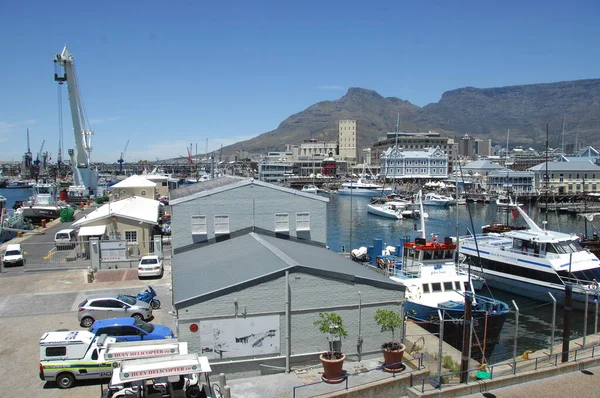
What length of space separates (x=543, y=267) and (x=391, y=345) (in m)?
19.7

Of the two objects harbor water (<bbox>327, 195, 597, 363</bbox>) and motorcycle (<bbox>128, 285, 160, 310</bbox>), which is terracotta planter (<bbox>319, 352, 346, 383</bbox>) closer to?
harbor water (<bbox>327, 195, 597, 363</bbox>)

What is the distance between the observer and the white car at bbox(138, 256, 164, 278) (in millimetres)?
28583

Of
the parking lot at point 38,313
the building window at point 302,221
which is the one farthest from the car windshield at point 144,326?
the building window at point 302,221

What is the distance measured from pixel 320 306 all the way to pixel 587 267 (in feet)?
71.8

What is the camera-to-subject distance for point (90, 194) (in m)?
104

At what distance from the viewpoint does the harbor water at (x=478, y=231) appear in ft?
83.6

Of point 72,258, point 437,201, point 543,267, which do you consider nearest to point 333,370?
point 543,267

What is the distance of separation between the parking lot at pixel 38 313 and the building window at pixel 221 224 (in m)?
4.55

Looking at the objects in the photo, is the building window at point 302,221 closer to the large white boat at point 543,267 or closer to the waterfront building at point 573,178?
the large white boat at point 543,267

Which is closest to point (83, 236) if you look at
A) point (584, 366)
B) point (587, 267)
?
point (584, 366)

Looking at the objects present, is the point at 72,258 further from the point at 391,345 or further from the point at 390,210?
the point at 390,210

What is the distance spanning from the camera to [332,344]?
15.9 metres

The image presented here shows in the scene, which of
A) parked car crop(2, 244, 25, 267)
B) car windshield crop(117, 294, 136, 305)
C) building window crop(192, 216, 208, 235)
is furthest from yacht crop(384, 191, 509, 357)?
parked car crop(2, 244, 25, 267)

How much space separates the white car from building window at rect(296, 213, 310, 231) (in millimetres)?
10287
